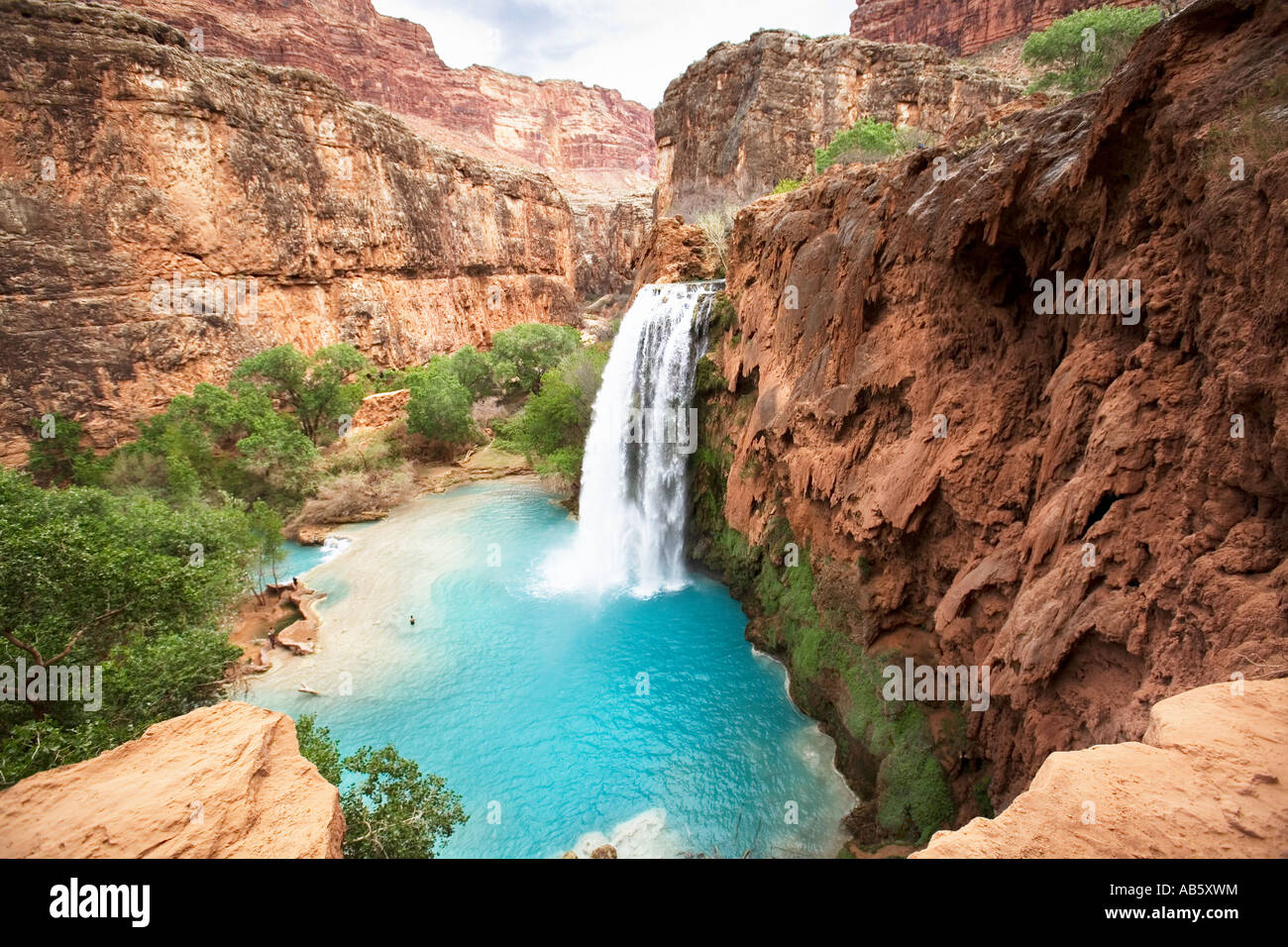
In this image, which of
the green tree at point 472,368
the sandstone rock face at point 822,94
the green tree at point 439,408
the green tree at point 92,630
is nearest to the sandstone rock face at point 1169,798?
the green tree at point 92,630

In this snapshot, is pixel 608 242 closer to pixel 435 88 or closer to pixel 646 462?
pixel 435 88

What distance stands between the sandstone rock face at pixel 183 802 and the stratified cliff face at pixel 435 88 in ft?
159

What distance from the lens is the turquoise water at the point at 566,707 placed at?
340 inches

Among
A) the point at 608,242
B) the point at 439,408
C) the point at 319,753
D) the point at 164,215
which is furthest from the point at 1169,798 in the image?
the point at 608,242

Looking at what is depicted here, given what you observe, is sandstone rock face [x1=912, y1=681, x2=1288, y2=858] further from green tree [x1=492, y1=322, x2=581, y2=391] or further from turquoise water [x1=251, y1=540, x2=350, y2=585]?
green tree [x1=492, y1=322, x2=581, y2=391]

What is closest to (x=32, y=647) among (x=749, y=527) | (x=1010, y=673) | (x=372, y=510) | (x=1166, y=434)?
(x=1010, y=673)

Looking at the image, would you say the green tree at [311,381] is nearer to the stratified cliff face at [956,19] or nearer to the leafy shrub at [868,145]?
the leafy shrub at [868,145]

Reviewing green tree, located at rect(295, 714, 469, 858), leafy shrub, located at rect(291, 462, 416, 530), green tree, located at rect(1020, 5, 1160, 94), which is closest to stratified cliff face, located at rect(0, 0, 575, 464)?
leafy shrub, located at rect(291, 462, 416, 530)

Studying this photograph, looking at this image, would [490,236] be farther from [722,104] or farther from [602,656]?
[602,656]

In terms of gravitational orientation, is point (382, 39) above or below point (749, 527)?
above

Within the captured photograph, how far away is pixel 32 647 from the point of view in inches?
226

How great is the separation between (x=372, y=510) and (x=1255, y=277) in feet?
77.4

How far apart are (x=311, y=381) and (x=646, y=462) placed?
1662 cm

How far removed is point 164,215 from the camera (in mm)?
21812
